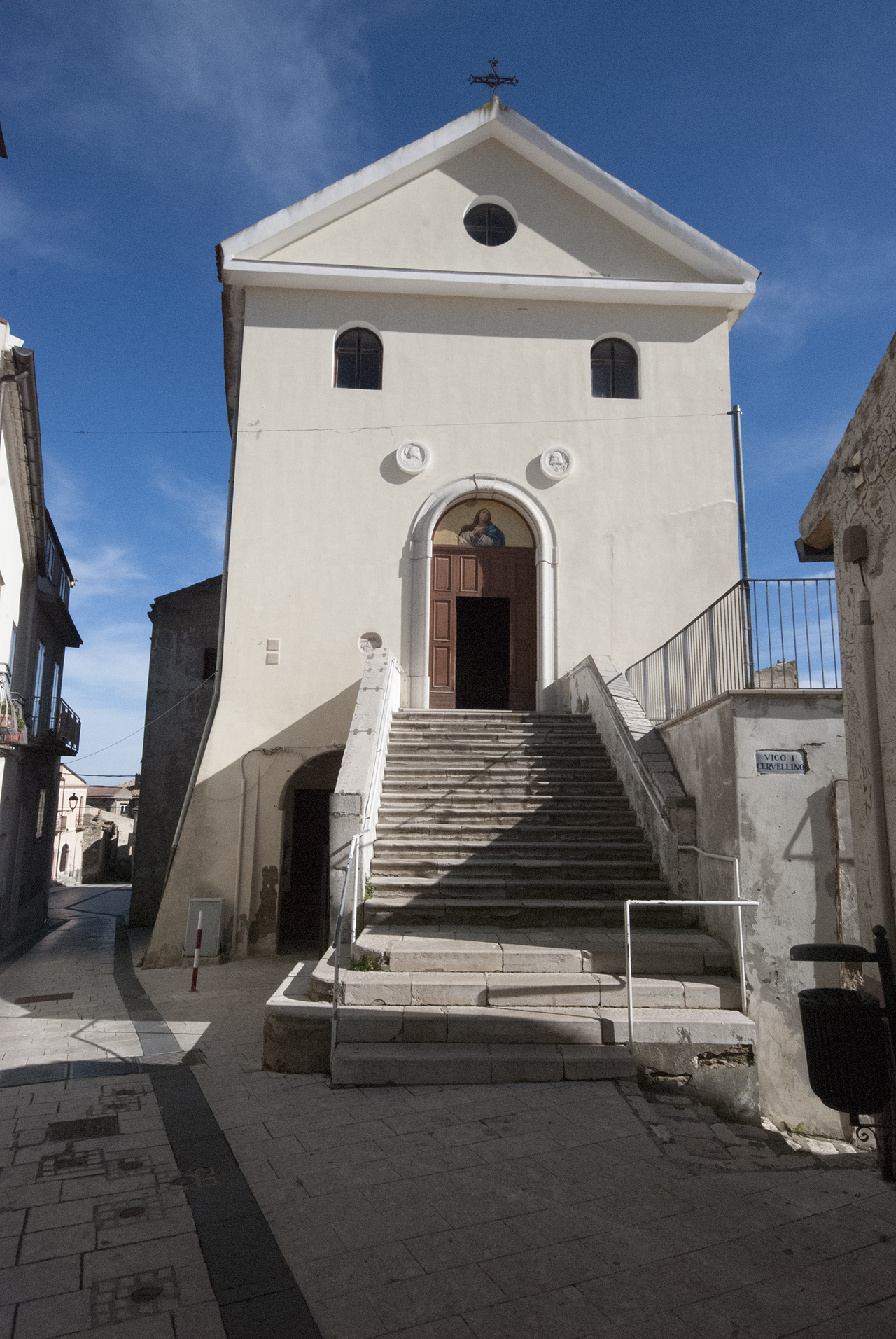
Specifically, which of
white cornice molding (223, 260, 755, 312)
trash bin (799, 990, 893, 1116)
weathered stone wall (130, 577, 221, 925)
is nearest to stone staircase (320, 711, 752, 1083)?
trash bin (799, 990, 893, 1116)

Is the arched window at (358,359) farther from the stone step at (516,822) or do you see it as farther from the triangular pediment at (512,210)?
the stone step at (516,822)

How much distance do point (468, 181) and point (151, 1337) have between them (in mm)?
16699

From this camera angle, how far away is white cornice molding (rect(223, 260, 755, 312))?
14.6 meters

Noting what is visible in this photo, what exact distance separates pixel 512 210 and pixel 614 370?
11.2ft

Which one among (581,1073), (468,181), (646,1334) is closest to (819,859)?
(581,1073)

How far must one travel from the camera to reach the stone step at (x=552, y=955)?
22.1 feet

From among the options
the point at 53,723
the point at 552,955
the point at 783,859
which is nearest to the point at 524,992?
the point at 552,955

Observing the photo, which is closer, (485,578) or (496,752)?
(496,752)

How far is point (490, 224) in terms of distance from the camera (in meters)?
15.5

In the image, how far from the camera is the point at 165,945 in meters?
12.1

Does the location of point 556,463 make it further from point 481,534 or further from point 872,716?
point 872,716

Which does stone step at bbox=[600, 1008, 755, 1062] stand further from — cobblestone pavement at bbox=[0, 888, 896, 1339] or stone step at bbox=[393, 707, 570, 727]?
stone step at bbox=[393, 707, 570, 727]

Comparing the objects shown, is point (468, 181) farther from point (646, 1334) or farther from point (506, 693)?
point (646, 1334)

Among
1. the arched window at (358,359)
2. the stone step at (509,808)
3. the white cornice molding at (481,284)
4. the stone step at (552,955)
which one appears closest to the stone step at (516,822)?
the stone step at (509,808)
